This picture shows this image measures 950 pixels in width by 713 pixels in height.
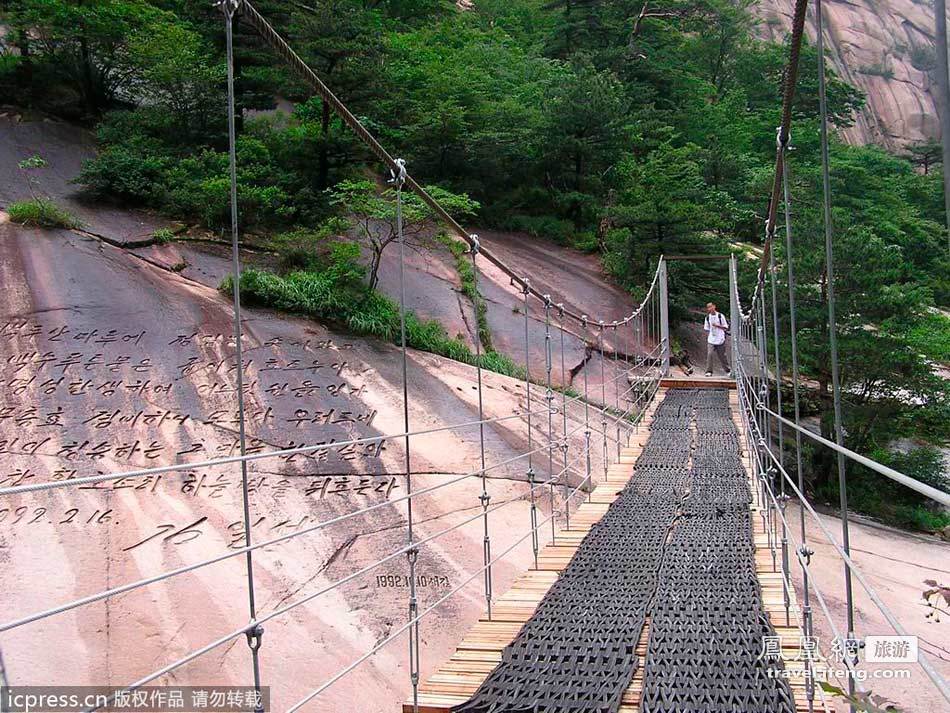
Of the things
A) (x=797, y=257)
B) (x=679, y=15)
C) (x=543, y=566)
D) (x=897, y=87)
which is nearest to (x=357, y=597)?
(x=543, y=566)

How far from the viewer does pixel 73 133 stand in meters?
6.71

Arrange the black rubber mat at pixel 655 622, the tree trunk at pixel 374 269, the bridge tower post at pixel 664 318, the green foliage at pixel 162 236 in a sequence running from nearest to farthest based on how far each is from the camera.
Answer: the black rubber mat at pixel 655 622 → the tree trunk at pixel 374 269 → the green foliage at pixel 162 236 → the bridge tower post at pixel 664 318

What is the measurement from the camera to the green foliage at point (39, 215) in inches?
203

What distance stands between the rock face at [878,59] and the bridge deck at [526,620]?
15.4 metres

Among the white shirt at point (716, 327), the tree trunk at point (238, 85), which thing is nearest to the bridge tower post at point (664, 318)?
the white shirt at point (716, 327)

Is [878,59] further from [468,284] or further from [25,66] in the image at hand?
[25,66]

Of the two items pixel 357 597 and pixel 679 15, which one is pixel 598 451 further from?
pixel 679 15

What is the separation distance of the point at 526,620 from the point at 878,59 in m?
18.9

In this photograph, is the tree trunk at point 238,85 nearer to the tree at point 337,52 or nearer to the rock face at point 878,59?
the tree at point 337,52

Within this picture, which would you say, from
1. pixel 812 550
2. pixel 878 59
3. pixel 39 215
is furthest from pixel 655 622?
pixel 878 59

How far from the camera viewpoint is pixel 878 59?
56.1 ft

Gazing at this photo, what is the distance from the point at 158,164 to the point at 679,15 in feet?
28.7

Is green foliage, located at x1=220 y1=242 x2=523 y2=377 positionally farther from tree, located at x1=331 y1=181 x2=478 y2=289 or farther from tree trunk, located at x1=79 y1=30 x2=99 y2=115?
tree trunk, located at x1=79 y1=30 x2=99 y2=115

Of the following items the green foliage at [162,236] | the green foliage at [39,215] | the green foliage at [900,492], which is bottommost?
the green foliage at [900,492]
